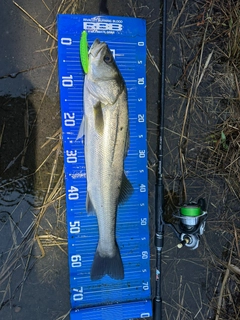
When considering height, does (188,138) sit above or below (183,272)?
above

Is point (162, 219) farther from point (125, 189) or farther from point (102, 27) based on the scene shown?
point (102, 27)

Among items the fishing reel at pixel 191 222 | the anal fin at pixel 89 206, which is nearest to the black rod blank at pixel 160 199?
the fishing reel at pixel 191 222

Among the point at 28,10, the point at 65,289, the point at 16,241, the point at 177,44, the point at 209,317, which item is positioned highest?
the point at 28,10

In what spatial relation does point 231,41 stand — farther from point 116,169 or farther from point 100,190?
point 100,190

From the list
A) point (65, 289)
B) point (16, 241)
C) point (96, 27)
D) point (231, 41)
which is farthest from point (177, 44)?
point (65, 289)

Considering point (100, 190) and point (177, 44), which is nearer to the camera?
point (100, 190)

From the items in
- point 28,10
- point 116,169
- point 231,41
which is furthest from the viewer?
point 231,41

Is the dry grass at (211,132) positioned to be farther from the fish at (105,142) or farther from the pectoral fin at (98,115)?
the pectoral fin at (98,115)

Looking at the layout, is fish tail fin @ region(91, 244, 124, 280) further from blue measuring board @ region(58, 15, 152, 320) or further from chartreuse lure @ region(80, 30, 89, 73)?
chartreuse lure @ region(80, 30, 89, 73)
